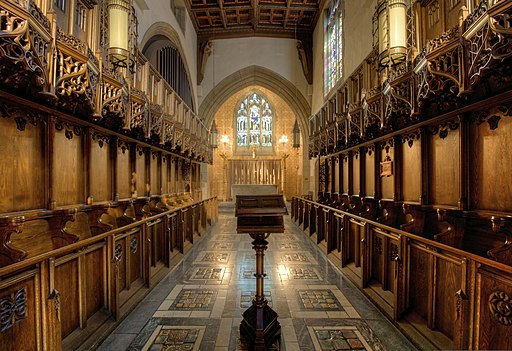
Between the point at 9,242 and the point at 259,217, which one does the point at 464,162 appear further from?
the point at 9,242

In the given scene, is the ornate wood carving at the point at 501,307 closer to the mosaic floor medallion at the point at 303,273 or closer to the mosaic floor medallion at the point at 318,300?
the mosaic floor medallion at the point at 318,300

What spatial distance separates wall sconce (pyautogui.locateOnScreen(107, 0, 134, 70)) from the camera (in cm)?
303

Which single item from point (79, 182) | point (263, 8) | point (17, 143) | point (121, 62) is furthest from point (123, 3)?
point (263, 8)

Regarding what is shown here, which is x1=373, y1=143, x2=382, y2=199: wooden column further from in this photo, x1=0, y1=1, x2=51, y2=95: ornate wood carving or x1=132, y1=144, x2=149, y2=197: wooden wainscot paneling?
x1=0, y1=1, x2=51, y2=95: ornate wood carving

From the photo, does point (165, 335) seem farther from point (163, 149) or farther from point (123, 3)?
point (163, 149)

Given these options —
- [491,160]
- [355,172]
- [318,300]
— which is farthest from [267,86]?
[491,160]

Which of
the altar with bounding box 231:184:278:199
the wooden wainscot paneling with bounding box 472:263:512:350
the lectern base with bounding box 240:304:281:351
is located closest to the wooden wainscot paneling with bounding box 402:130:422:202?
the wooden wainscot paneling with bounding box 472:263:512:350

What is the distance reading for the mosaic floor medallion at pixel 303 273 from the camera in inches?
176

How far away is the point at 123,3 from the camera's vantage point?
3047mm

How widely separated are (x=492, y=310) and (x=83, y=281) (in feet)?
10.2

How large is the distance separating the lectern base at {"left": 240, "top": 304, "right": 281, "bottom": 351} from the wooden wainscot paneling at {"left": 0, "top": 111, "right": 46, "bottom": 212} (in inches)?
89.9

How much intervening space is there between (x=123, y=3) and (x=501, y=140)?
3.82m

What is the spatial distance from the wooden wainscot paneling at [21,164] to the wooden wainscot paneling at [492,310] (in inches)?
141

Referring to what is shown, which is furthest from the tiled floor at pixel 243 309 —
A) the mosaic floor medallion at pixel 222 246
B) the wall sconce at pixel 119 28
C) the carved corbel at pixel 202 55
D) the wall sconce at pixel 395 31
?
the carved corbel at pixel 202 55
